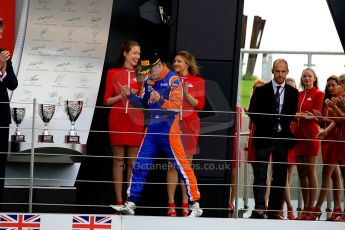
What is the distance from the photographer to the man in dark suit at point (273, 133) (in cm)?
610

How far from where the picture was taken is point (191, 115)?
6113 millimetres

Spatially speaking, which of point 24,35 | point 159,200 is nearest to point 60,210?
point 159,200

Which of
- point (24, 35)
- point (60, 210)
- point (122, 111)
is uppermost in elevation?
point (24, 35)

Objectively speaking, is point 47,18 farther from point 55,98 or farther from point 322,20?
point 322,20

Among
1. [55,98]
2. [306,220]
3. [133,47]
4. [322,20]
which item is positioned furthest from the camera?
[322,20]

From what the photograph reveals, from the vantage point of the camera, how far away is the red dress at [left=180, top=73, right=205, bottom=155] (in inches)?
240

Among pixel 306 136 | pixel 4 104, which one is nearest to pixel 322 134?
pixel 306 136

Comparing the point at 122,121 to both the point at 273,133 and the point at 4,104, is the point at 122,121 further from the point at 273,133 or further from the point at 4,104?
the point at 273,133

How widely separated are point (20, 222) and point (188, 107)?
1.17m

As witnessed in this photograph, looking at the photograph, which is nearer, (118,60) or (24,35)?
(118,60)

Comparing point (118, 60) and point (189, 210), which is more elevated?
point (118, 60)

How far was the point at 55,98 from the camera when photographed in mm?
6875

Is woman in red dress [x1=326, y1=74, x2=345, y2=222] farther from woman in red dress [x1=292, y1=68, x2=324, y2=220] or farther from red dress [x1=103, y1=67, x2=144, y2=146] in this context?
red dress [x1=103, y1=67, x2=144, y2=146]

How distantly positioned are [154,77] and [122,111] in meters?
0.30
